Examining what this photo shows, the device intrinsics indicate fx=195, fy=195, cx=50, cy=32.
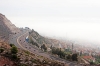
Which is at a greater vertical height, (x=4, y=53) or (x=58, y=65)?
(x=4, y=53)

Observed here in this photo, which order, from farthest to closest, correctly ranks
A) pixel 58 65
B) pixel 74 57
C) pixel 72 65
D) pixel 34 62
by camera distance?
pixel 74 57 < pixel 72 65 < pixel 58 65 < pixel 34 62

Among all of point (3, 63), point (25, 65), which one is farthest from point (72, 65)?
point (3, 63)

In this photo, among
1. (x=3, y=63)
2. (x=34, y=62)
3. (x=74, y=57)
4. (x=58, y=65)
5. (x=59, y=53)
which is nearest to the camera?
(x=3, y=63)

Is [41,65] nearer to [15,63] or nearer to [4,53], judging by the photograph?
[15,63]

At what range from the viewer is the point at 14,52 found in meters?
59.5

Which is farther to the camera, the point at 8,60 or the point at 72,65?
the point at 72,65

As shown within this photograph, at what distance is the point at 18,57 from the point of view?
188 ft

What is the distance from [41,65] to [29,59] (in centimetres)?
450

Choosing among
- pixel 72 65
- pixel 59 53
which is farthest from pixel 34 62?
pixel 59 53

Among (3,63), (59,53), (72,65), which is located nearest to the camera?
(3,63)

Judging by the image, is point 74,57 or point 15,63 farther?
point 74,57

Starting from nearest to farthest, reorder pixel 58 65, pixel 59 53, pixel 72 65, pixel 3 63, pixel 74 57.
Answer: pixel 3 63 < pixel 58 65 < pixel 72 65 < pixel 74 57 < pixel 59 53

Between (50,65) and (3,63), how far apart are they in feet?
45.2

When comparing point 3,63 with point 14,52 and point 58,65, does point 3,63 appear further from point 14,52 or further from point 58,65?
point 58,65
